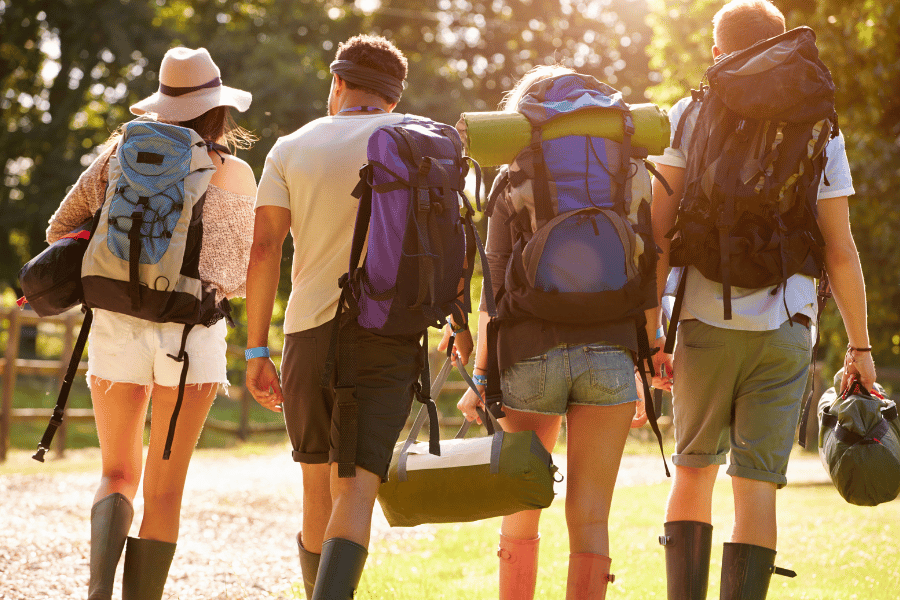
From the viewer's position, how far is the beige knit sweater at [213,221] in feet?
11.2

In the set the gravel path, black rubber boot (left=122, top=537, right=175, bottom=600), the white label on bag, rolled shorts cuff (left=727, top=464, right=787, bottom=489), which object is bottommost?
the gravel path

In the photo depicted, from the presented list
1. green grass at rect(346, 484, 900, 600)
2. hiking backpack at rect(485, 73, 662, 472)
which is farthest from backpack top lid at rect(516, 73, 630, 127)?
green grass at rect(346, 484, 900, 600)

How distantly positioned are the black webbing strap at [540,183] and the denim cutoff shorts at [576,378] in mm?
386

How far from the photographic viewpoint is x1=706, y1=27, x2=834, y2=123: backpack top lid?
2988 millimetres

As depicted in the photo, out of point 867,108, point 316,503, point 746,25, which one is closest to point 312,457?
point 316,503

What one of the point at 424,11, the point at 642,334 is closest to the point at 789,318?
the point at 642,334

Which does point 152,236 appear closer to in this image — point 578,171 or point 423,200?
point 423,200

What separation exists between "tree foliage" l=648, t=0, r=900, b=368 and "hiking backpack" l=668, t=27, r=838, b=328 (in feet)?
19.3

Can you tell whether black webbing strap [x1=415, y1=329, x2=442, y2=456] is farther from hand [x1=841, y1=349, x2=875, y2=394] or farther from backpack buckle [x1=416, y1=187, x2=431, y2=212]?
hand [x1=841, y1=349, x2=875, y2=394]

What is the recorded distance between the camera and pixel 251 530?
668 cm

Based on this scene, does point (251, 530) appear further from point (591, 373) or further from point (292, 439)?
point (591, 373)

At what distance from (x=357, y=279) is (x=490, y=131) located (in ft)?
1.91

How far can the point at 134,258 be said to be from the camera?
321cm

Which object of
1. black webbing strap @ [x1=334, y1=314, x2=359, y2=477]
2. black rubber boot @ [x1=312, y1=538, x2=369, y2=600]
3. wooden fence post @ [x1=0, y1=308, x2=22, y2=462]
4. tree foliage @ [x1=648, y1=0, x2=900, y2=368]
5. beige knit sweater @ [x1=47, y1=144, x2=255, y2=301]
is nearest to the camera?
black rubber boot @ [x1=312, y1=538, x2=369, y2=600]
